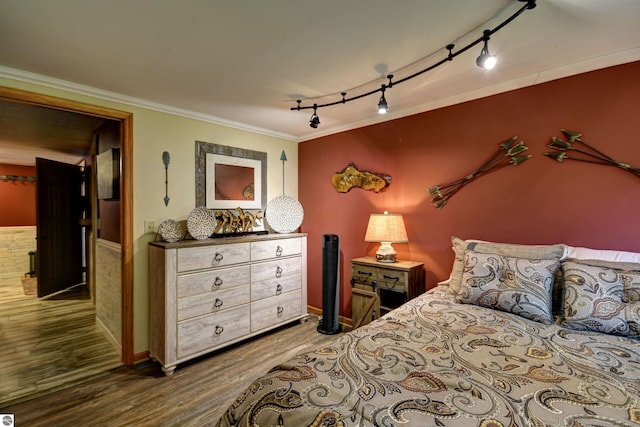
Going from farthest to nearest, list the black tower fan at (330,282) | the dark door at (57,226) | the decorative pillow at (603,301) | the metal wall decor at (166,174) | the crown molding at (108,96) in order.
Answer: the dark door at (57,226) → the black tower fan at (330,282) → the metal wall decor at (166,174) → the crown molding at (108,96) → the decorative pillow at (603,301)

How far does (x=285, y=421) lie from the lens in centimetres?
84

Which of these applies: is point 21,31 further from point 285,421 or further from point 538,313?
point 538,313

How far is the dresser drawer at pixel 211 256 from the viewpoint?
2391mm

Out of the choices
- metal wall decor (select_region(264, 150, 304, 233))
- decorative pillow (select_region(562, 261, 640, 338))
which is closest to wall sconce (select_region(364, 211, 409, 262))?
metal wall decor (select_region(264, 150, 304, 233))

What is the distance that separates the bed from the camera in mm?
853

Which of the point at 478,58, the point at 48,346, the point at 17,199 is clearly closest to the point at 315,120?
the point at 478,58

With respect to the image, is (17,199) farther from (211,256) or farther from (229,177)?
(211,256)

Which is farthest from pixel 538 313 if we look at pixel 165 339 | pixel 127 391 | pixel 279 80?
→ pixel 127 391

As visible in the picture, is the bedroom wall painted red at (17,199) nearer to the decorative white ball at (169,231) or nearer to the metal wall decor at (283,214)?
the decorative white ball at (169,231)

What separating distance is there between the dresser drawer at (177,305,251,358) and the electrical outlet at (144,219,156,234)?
0.87 meters

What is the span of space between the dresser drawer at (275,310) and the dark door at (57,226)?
12.1 ft

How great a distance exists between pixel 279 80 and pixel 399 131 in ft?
4.39

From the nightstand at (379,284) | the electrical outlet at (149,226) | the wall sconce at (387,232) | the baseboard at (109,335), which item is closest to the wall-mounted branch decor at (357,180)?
the wall sconce at (387,232)

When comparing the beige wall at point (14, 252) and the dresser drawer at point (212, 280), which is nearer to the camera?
the dresser drawer at point (212, 280)
